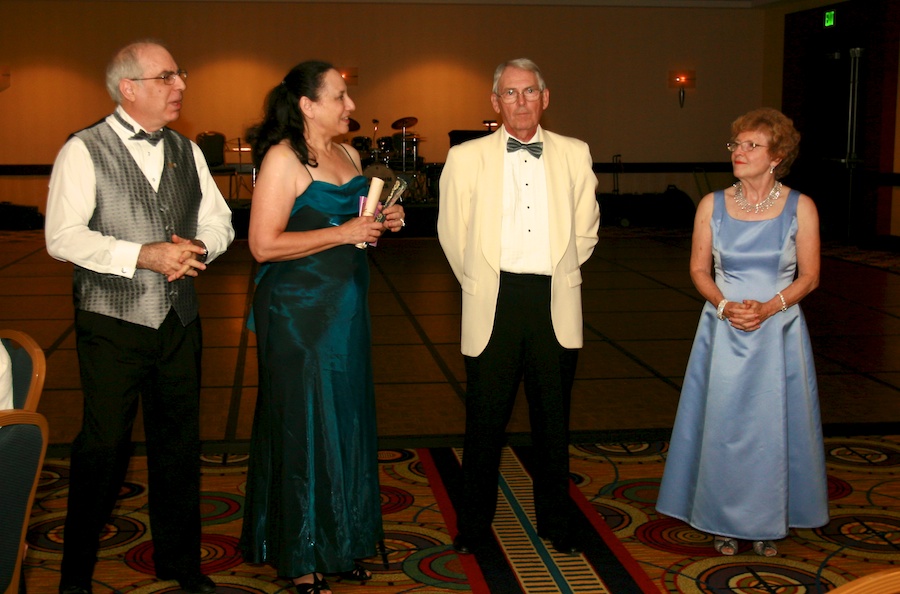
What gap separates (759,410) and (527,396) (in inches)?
29.3

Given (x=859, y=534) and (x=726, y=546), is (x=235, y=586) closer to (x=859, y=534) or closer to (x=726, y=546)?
(x=726, y=546)

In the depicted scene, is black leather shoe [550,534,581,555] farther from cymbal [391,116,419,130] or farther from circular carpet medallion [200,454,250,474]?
cymbal [391,116,419,130]

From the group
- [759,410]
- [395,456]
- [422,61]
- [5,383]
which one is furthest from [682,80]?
[5,383]

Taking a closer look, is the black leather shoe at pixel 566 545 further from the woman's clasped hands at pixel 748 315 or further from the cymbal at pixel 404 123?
the cymbal at pixel 404 123

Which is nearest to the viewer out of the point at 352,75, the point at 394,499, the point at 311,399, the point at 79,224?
Result: the point at 79,224

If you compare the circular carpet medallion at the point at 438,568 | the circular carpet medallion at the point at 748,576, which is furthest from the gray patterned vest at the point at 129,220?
the circular carpet medallion at the point at 748,576

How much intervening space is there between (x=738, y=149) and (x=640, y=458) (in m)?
1.49

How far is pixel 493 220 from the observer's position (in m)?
3.21

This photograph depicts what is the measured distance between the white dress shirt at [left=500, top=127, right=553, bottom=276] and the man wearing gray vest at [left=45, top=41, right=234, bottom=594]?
0.88m

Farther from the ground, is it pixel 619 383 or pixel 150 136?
pixel 150 136

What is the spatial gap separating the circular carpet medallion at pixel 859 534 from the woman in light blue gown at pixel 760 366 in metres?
0.09

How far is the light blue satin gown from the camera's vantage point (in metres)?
3.33

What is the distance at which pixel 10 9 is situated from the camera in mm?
14453

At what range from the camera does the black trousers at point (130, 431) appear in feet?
9.25
